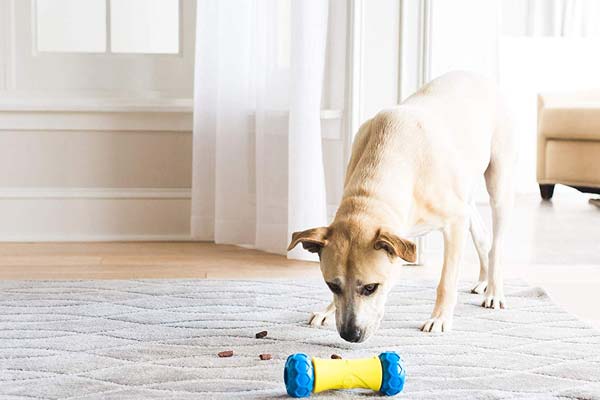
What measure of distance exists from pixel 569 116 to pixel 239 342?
3.57m

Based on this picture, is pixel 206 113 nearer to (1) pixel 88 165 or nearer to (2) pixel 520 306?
(1) pixel 88 165

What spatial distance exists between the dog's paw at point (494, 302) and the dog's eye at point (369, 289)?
670 mm

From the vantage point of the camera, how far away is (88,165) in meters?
3.58

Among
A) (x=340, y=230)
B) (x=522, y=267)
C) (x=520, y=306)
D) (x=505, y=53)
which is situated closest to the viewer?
(x=340, y=230)

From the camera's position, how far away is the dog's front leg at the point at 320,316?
7.43 ft

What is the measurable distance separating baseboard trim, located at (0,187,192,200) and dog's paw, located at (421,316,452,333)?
1604 millimetres

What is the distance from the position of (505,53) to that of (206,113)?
3.30 meters

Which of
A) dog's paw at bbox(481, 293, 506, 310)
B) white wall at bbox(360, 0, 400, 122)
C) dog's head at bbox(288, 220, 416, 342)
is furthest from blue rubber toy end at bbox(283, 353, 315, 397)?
white wall at bbox(360, 0, 400, 122)

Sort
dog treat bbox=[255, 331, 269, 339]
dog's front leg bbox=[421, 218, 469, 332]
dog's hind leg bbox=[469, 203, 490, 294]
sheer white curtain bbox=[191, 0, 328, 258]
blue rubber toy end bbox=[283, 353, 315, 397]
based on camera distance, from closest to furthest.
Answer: blue rubber toy end bbox=[283, 353, 315, 397] < dog treat bbox=[255, 331, 269, 339] < dog's front leg bbox=[421, 218, 469, 332] < dog's hind leg bbox=[469, 203, 490, 294] < sheer white curtain bbox=[191, 0, 328, 258]

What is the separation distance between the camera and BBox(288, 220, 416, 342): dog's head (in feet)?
6.22

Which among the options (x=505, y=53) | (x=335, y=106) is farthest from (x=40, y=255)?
(x=505, y=53)

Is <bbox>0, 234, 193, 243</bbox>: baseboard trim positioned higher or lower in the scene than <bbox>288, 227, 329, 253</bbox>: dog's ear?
lower

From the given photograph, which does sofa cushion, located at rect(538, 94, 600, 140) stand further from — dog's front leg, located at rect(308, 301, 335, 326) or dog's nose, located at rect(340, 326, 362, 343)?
dog's nose, located at rect(340, 326, 362, 343)

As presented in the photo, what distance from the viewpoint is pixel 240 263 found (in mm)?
3121
